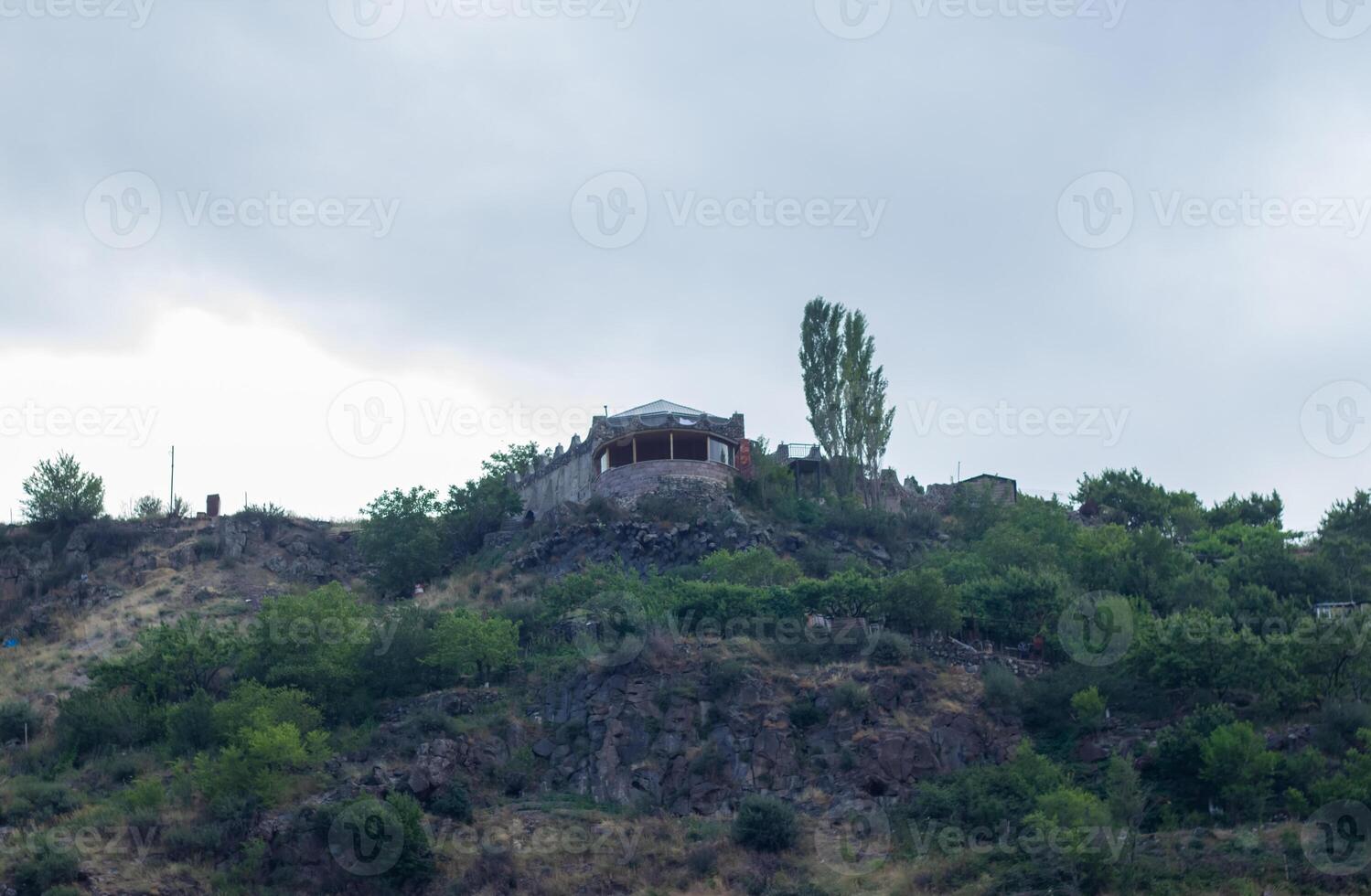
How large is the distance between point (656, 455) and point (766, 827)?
86.6 feet

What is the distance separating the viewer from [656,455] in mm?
61500

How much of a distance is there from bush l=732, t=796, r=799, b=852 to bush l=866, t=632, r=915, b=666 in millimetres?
7857

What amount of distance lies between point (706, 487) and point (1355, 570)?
77.4 ft

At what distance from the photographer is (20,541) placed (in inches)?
2692

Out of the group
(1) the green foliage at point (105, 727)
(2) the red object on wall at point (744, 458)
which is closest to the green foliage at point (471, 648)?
(1) the green foliage at point (105, 727)

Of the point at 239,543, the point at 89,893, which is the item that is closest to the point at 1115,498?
the point at 239,543

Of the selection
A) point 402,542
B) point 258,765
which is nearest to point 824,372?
point 402,542

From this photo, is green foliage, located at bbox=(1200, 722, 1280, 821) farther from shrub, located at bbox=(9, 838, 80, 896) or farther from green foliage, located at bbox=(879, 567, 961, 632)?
shrub, located at bbox=(9, 838, 80, 896)

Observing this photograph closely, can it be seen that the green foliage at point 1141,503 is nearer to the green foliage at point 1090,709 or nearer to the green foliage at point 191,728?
the green foliage at point 1090,709

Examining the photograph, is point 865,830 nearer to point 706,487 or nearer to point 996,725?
point 996,725

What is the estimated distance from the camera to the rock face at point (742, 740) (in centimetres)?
3994

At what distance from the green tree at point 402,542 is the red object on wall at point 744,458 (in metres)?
12.8

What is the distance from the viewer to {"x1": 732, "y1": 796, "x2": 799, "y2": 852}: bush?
36562mm

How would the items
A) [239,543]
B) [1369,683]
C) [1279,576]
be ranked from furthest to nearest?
[239,543], [1279,576], [1369,683]
